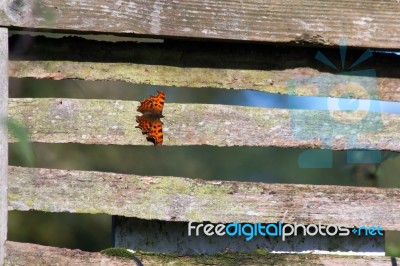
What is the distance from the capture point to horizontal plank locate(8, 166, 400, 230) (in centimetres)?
245

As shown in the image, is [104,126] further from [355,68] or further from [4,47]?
[355,68]

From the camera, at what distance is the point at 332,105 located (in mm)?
2574

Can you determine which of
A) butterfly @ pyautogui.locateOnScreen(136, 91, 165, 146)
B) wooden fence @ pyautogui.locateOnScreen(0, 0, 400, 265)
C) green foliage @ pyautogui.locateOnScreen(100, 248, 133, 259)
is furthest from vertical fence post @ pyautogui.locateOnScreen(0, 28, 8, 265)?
butterfly @ pyautogui.locateOnScreen(136, 91, 165, 146)

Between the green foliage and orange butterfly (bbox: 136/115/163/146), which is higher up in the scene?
orange butterfly (bbox: 136/115/163/146)

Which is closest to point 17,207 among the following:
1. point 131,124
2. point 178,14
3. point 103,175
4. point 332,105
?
point 103,175

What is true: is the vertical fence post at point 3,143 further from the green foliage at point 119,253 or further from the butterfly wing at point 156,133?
the butterfly wing at point 156,133

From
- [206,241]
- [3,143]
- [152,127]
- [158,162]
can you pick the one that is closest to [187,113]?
[152,127]

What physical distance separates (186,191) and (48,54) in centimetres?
74

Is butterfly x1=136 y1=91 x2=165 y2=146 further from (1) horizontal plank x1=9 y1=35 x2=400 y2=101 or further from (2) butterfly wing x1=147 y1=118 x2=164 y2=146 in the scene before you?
(1) horizontal plank x1=9 y1=35 x2=400 y2=101

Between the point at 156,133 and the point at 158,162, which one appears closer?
the point at 156,133

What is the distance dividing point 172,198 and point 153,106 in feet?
1.12

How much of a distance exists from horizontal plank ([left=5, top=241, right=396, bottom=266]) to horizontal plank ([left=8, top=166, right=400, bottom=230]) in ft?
0.44

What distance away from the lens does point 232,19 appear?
246 cm

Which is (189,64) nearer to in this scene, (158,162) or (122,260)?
(122,260)
